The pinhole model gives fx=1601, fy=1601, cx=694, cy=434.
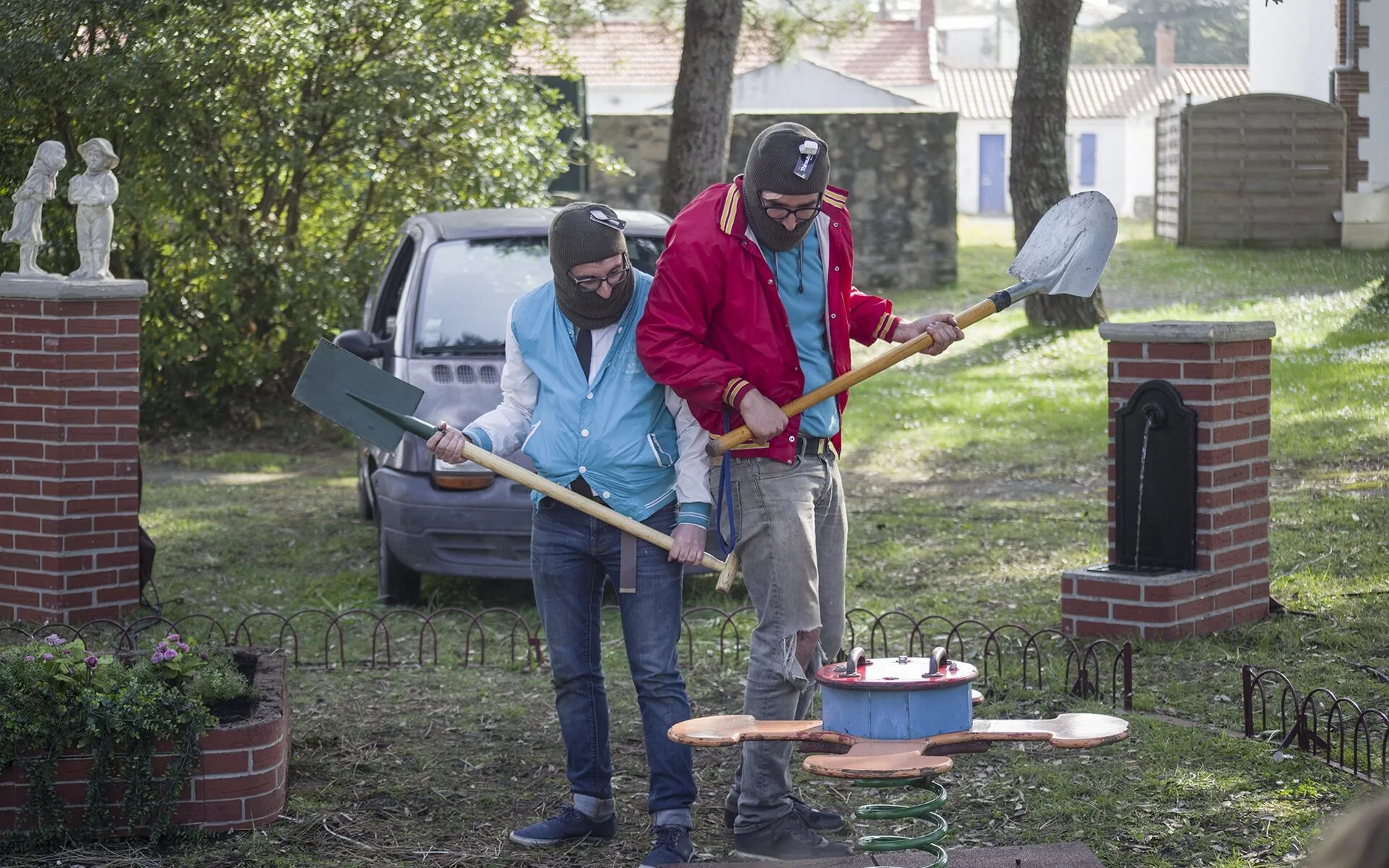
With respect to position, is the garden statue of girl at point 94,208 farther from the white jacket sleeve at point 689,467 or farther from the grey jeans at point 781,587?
the grey jeans at point 781,587

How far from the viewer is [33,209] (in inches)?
280

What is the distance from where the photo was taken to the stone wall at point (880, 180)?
19.4m

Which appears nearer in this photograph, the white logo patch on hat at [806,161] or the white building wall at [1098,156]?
the white logo patch on hat at [806,161]

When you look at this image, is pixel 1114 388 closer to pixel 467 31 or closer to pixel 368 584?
pixel 368 584

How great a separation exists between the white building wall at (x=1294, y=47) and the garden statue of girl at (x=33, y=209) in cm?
2019

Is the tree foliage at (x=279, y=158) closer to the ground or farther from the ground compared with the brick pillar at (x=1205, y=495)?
farther from the ground

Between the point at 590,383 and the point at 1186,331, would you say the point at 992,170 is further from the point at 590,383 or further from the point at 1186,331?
the point at 590,383

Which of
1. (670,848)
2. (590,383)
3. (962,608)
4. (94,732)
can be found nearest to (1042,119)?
(962,608)

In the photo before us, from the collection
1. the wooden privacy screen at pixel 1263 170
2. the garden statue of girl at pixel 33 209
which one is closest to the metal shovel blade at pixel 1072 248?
the garden statue of girl at pixel 33 209

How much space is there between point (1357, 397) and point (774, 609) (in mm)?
8435

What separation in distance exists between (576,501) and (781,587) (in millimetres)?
580

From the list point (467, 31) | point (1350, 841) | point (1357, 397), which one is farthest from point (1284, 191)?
point (1350, 841)

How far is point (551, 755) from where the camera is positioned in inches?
209

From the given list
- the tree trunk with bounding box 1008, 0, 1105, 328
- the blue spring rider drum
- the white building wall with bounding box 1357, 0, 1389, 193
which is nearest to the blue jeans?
the blue spring rider drum
